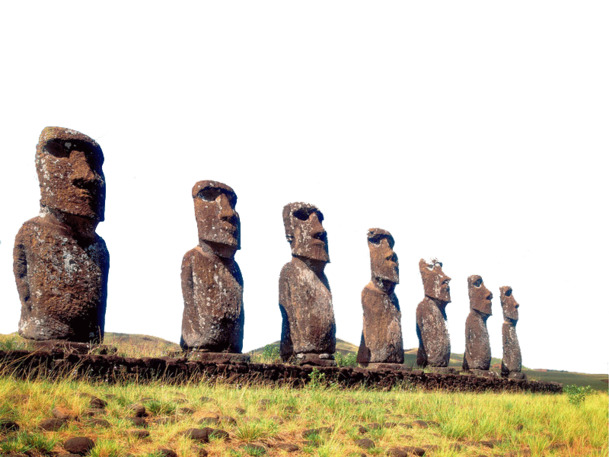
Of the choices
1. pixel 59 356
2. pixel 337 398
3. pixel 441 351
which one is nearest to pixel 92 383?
pixel 59 356

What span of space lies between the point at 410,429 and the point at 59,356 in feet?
13.8

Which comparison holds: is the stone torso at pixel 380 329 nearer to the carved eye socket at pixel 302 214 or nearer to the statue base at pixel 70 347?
the carved eye socket at pixel 302 214

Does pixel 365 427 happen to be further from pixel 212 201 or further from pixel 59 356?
pixel 212 201

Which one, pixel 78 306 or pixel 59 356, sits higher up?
pixel 78 306

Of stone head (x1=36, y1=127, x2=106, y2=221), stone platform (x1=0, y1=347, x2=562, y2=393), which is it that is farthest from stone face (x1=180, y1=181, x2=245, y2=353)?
stone head (x1=36, y1=127, x2=106, y2=221)

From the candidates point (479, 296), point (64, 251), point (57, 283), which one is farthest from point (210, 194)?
point (479, 296)

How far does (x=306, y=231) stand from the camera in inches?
447

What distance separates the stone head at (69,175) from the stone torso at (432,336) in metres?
9.56

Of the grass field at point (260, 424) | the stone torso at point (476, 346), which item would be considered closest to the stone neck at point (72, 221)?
the grass field at point (260, 424)

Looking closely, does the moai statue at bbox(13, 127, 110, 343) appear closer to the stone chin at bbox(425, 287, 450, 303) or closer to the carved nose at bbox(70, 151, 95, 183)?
the carved nose at bbox(70, 151, 95, 183)

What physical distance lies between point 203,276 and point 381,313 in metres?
4.99

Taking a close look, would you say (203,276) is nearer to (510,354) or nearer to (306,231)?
(306,231)

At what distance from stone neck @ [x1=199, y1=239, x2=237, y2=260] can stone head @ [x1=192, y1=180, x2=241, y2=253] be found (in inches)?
2.0

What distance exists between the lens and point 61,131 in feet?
25.8
